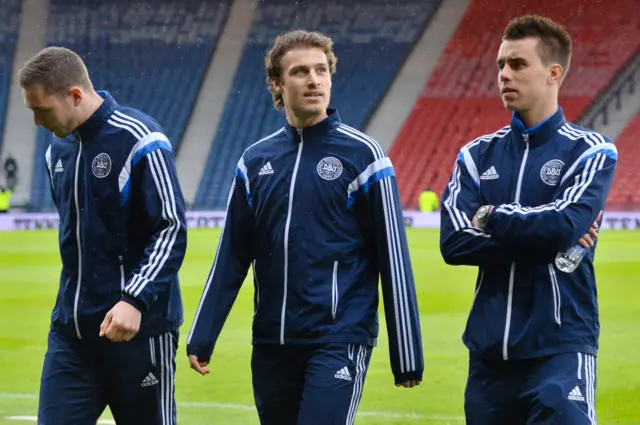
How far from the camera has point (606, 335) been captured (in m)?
11.4

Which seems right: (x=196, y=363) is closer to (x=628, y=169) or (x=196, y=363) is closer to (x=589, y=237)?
(x=589, y=237)

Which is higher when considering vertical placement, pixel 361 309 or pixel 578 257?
pixel 578 257

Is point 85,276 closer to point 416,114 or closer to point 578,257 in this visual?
point 578,257

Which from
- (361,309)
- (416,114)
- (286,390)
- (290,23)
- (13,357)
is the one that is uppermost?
(290,23)

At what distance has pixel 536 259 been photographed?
388 centimetres

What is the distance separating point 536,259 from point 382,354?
Answer: 6.69m

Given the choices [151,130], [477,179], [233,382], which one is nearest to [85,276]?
[151,130]

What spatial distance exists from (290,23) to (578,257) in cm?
3251

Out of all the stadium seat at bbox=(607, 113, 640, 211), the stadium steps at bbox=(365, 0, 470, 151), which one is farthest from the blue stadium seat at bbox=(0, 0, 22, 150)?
the stadium seat at bbox=(607, 113, 640, 211)

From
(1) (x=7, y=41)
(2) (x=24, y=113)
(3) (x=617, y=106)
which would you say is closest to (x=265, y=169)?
(3) (x=617, y=106)

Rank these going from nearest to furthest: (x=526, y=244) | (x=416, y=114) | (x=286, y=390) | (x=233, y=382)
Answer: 1. (x=526, y=244)
2. (x=286, y=390)
3. (x=233, y=382)
4. (x=416, y=114)

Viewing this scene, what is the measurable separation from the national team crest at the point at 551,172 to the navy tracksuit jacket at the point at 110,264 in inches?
50.8

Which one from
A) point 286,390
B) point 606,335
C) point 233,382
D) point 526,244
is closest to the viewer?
point 526,244

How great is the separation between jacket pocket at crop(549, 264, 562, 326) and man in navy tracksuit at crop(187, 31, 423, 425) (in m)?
0.53
